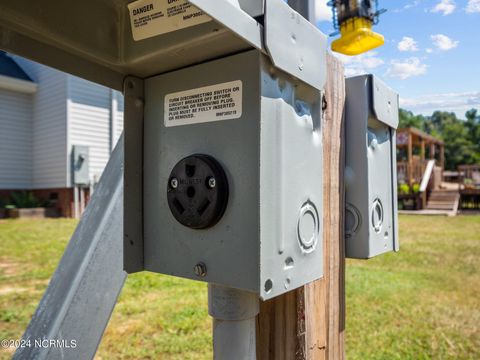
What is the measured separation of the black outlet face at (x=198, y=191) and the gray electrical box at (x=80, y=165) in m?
10.3

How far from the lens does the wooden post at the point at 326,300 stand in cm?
94

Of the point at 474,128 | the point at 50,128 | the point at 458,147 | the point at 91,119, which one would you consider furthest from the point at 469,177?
the point at 474,128

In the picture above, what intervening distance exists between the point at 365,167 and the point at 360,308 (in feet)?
8.90

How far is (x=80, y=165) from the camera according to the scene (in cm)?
1033

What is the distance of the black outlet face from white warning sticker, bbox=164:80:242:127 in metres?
0.09

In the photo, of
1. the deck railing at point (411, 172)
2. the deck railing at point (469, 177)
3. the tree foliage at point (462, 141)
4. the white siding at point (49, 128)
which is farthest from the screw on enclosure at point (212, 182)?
the tree foliage at point (462, 141)

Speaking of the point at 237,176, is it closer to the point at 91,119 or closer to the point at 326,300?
the point at 326,300

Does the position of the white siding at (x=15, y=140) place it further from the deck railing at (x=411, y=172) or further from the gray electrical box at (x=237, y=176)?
the deck railing at (x=411, y=172)

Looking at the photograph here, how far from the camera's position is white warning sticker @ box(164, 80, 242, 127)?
0.75m

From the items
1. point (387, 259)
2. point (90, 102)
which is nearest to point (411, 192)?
point (387, 259)

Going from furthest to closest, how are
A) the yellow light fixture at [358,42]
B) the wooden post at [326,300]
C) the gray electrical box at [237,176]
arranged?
the yellow light fixture at [358,42], the wooden post at [326,300], the gray electrical box at [237,176]

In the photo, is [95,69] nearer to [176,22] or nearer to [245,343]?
[176,22]

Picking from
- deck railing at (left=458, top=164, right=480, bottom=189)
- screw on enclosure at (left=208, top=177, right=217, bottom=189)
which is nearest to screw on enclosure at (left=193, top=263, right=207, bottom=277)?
screw on enclosure at (left=208, top=177, right=217, bottom=189)

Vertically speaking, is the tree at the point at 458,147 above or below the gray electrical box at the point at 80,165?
above
